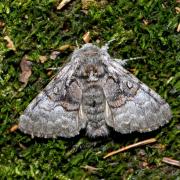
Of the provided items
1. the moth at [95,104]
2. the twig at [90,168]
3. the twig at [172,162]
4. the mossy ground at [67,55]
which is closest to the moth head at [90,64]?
the moth at [95,104]

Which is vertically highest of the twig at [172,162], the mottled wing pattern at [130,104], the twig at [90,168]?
the mottled wing pattern at [130,104]

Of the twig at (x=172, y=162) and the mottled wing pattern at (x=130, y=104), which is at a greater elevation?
the mottled wing pattern at (x=130, y=104)

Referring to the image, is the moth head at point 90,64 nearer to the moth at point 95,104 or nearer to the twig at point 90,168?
the moth at point 95,104

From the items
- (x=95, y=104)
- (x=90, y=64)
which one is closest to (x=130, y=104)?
(x=95, y=104)

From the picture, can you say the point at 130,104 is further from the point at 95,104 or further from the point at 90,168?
the point at 90,168

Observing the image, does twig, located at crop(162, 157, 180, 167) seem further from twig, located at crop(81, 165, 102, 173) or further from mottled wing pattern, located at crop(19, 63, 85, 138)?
mottled wing pattern, located at crop(19, 63, 85, 138)

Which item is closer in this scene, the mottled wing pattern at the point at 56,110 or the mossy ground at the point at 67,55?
the mottled wing pattern at the point at 56,110

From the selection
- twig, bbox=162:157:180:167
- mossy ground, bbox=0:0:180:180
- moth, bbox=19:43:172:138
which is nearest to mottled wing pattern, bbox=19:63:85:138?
moth, bbox=19:43:172:138

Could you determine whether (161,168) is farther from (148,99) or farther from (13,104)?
(13,104)

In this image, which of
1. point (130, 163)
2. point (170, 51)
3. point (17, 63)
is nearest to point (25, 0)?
point (17, 63)
